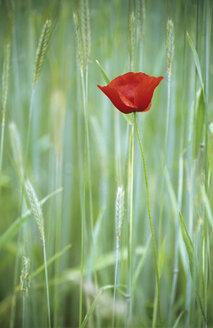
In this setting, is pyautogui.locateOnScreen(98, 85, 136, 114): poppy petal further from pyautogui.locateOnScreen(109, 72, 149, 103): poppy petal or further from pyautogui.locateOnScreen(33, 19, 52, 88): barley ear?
pyautogui.locateOnScreen(33, 19, 52, 88): barley ear

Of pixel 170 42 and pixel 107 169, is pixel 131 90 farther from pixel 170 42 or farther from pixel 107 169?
pixel 107 169

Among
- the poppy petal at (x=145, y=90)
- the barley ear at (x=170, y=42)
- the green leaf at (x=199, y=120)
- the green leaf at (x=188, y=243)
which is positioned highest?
the barley ear at (x=170, y=42)

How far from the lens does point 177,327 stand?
0.55 m

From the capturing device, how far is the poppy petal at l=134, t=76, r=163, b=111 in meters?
0.40

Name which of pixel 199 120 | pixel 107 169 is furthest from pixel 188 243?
pixel 107 169

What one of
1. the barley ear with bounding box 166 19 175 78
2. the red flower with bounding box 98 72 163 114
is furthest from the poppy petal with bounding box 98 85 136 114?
the barley ear with bounding box 166 19 175 78

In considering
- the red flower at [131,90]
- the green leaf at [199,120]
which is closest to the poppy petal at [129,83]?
the red flower at [131,90]

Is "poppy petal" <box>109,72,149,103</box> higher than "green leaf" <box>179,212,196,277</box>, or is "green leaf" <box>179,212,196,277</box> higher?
"poppy petal" <box>109,72,149,103</box>


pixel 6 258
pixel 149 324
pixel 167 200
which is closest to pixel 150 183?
pixel 167 200

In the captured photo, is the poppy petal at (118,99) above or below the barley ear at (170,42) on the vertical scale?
below

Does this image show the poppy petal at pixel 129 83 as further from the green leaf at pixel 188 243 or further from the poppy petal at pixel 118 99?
the green leaf at pixel 188 243

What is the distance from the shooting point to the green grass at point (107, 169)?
50cm

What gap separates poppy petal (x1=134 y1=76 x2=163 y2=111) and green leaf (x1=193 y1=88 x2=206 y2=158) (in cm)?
10

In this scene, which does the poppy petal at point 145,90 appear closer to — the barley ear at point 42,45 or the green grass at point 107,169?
the green grass at point 107,169
